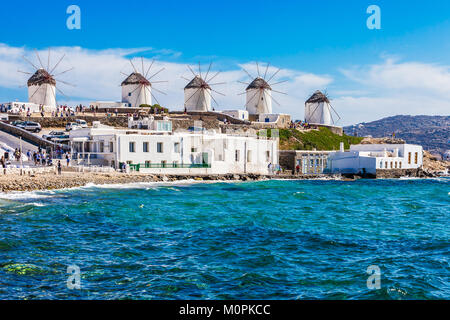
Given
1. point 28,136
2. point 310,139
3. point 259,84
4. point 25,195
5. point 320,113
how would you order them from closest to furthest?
point 25,195, point 28,136, point 310,139, point 259,84, point 320,113

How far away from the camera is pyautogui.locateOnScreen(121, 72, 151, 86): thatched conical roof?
74688 millimetres

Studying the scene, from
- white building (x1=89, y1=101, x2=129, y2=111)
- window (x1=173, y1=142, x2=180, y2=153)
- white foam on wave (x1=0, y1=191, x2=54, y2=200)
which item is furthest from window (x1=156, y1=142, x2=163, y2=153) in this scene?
white building (x1=89, y1=101, x2=129, y2=111)

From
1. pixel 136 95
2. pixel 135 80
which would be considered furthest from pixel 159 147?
pixel 135 80

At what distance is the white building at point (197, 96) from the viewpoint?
258ft

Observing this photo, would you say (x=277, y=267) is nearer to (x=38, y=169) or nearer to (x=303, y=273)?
(x=303, y=273)

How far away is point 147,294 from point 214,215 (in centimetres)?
1200

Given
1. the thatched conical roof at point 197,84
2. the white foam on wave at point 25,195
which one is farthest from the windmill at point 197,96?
the white foam on wave at point 25,195

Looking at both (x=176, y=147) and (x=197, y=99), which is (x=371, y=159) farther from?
(x=197, y=99)

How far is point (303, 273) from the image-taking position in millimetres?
12000

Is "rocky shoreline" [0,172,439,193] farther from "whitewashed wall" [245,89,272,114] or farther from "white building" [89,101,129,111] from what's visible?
"whitewashed wall" [245,89,272,114]

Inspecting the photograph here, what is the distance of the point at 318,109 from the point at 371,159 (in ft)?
102

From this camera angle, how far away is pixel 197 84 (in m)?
78.9

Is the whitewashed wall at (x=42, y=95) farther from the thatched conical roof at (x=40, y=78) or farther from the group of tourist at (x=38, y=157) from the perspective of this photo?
the group of tourist at (x=38, y=157)
